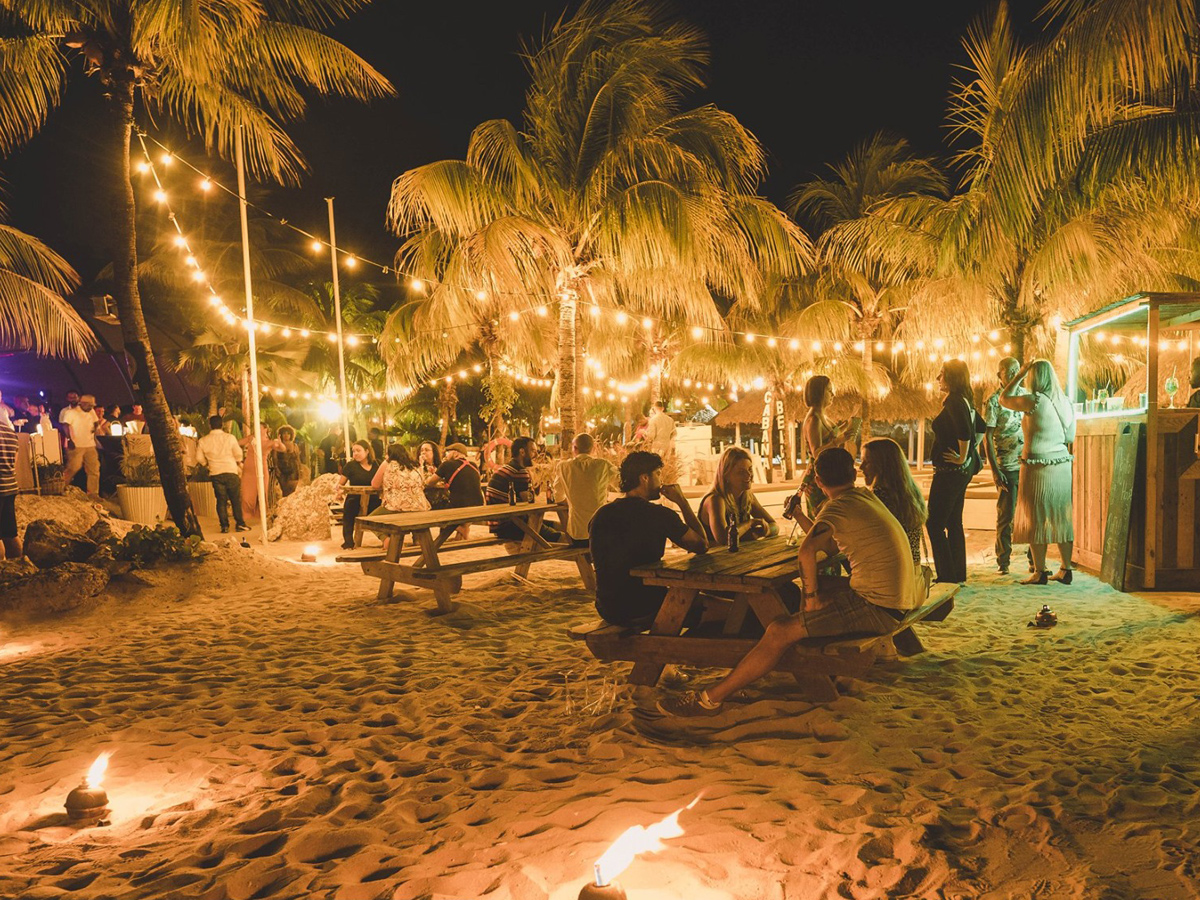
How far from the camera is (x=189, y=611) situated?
7.16 meters

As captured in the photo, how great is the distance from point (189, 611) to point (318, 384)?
1972 centimetres

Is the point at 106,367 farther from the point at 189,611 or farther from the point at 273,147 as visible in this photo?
the point at 189,611

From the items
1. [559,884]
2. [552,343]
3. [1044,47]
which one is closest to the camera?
[559,884]

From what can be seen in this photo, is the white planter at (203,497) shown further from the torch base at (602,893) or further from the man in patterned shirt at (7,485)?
the torch base at (602,893)

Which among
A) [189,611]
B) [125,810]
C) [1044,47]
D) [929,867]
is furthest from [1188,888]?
[189,611]

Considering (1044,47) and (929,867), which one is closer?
(929,867)

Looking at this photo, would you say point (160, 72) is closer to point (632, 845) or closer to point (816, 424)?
point (816, 424)

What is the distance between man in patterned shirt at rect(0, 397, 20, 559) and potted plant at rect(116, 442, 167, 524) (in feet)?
15.9

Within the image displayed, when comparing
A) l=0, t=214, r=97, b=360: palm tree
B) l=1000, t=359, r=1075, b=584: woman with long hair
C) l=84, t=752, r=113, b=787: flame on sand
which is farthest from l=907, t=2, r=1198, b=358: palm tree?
l=0, t=214, r=97, b=360: palm tree

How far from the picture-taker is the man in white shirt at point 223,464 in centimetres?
1176

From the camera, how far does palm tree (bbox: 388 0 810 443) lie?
11820 mm

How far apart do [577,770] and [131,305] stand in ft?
28.3

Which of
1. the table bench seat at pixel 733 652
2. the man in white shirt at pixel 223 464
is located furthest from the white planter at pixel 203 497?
the table bench seat at pixel 733 652

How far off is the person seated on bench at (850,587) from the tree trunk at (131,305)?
7.65 meters
